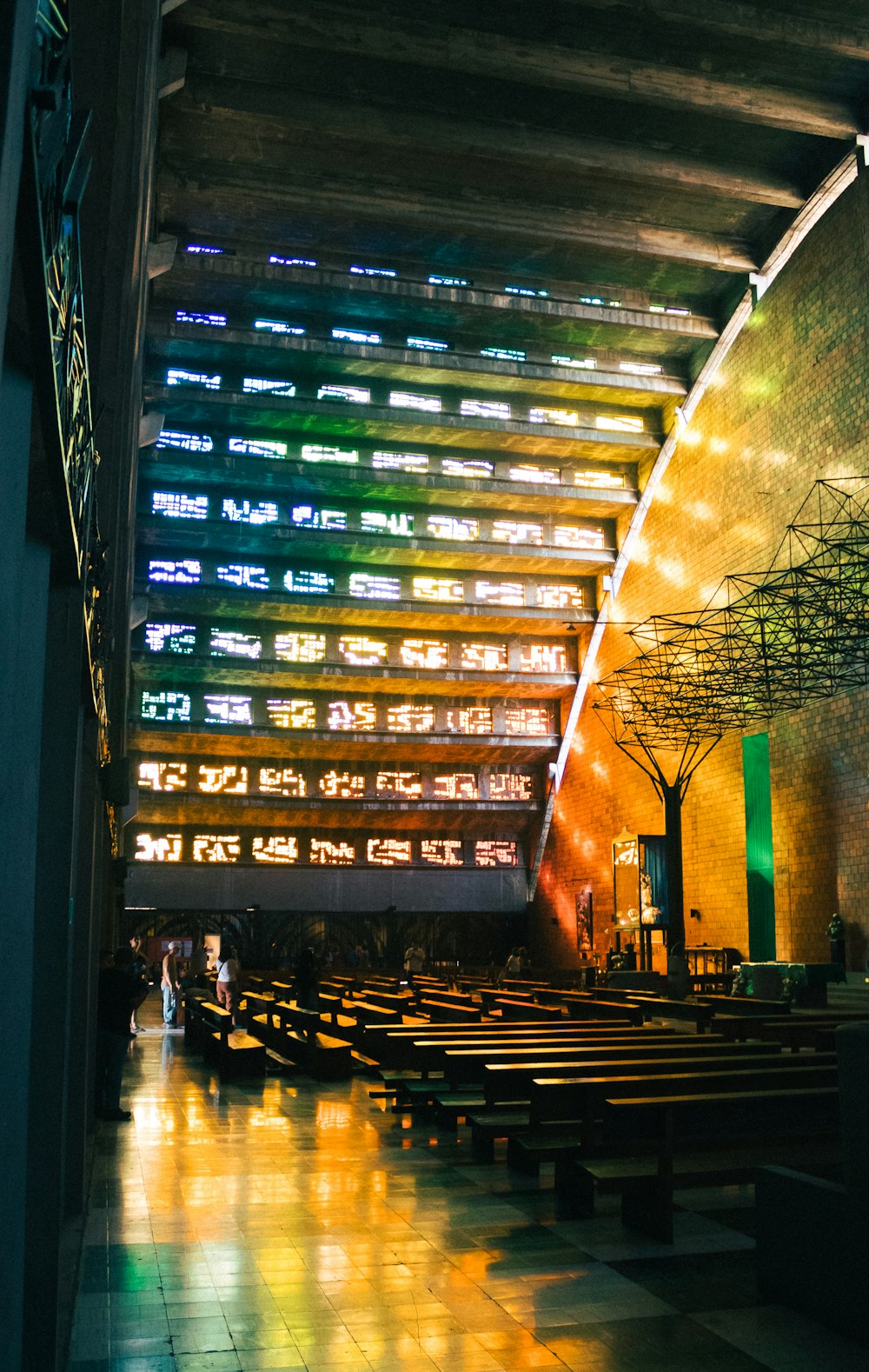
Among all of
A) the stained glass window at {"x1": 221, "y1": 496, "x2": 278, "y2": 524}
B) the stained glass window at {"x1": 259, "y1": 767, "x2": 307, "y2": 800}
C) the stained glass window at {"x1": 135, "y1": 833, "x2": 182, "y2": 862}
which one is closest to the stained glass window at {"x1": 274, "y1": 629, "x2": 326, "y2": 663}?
the stained glass window at {"x1": 221, "y1": 496, "x2": 278, "y2": 524}

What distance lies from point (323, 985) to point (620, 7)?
628 inches

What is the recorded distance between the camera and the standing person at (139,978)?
928 cm

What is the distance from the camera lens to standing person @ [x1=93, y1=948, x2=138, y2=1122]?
8602 millimetres

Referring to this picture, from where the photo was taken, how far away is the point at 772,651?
60.7ft

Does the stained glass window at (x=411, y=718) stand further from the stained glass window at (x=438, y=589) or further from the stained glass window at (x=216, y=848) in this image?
the stained glass window at (x=216, y=848)

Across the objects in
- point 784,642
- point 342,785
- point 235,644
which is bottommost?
point 342,785

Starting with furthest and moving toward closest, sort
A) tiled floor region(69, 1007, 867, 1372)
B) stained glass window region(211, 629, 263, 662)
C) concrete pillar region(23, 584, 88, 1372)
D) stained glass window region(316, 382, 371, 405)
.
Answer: stained glass window region(211, 629, 263, 662)
stained glass window region(316, 382, 371, 405)
tiled floor region(69, 1007, 867, 1372)
concrete pillar region(23, 584, 88, 1372)

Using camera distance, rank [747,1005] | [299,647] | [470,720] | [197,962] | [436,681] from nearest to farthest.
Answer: [747,1005] → [197,962] → [299,647] → [436,681] → [470,720]

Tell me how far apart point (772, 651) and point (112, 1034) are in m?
13.1

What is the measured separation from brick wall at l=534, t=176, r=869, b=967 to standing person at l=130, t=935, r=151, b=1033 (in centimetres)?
1065

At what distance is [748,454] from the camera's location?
864 inches

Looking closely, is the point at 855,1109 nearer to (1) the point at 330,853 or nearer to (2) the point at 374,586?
(2) the point at 374,586

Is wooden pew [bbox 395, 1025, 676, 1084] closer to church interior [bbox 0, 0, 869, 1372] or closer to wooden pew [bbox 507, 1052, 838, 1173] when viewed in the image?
church interior [bbox 0, 0, 869, 1372]

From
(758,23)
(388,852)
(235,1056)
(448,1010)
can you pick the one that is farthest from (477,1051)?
(388,852)
